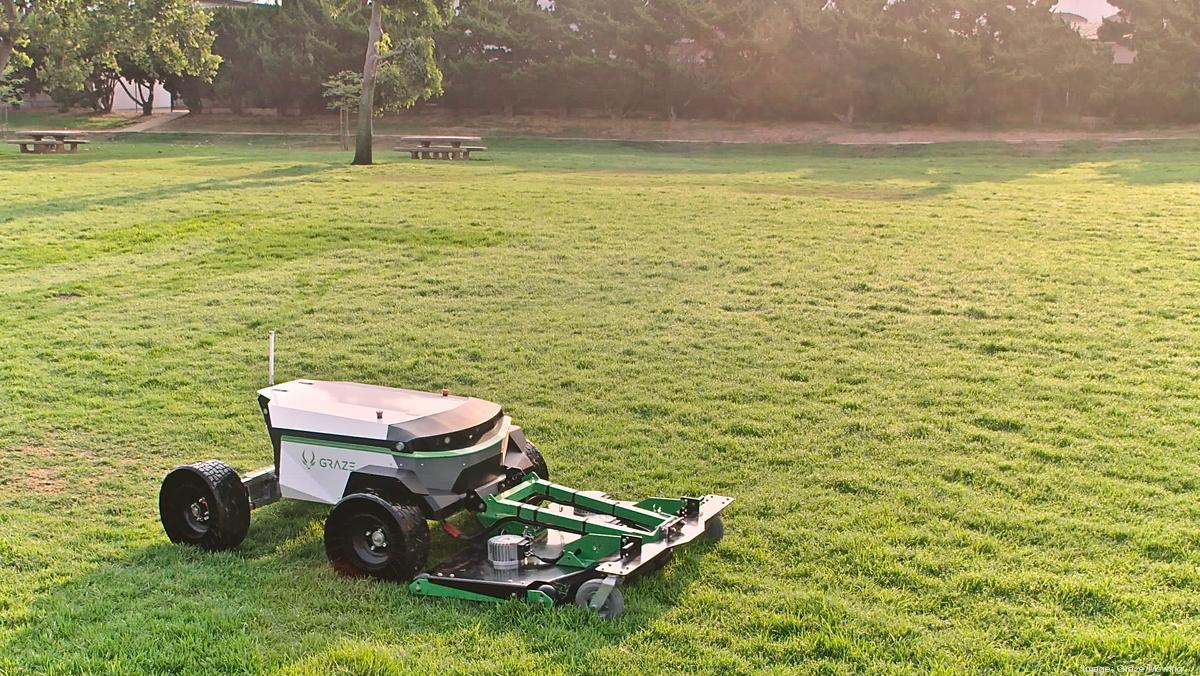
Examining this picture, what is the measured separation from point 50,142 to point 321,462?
29.7 meters

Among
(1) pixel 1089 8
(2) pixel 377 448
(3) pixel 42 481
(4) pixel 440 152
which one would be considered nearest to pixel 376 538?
(2) pixel 377 448

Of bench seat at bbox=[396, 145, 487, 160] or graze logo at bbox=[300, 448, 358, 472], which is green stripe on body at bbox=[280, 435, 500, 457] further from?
bench seat at bbox=[396, 145, 487, 160]

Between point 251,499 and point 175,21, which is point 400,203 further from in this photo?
point 175,21

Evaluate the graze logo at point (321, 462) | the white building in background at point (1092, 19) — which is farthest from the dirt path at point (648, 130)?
the graze logo at point (321, 462)

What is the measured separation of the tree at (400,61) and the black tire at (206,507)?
862 inches

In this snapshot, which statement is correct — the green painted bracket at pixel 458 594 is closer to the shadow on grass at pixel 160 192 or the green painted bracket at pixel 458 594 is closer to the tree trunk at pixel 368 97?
the shadow on grass at pixel 160 192

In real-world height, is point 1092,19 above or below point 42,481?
above

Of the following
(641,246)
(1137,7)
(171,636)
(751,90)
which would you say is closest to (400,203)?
(641,246)

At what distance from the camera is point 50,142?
3019cm

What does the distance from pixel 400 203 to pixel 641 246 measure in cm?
558

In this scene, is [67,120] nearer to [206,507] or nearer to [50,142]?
[50,142]

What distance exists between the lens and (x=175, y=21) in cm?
2989

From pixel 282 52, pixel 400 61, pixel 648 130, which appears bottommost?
pixel 648 130

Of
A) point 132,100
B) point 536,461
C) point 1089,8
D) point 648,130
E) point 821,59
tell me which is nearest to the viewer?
point 536,461
